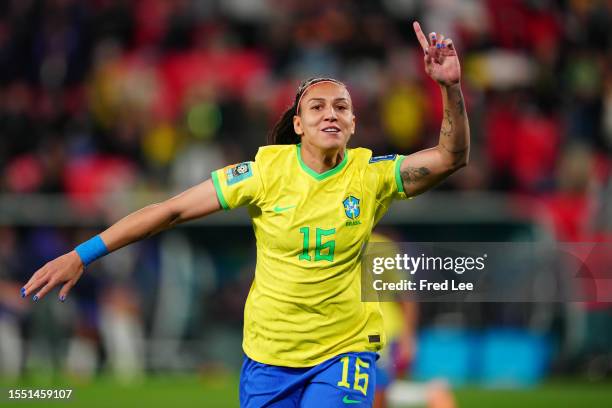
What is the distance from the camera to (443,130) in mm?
6047

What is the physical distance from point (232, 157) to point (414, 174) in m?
8.83

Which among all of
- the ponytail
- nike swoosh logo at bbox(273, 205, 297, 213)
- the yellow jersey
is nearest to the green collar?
the yellow jersey

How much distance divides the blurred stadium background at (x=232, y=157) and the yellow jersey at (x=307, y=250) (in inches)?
241

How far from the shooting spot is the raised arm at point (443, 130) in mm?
5795

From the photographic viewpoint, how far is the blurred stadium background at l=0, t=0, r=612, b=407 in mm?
13820

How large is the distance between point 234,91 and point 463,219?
3.78 meters

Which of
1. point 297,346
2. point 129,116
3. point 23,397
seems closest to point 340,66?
point 129,116

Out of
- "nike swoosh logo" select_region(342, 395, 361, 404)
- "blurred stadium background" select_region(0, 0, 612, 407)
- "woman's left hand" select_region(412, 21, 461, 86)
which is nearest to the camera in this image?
"woman's left hand" select_region(412, 21, 461, 86)

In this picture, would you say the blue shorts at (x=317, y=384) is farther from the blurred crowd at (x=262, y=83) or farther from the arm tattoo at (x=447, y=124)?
the blurred crowd at (x=262, y=83)

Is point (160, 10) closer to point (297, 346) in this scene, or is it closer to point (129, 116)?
point (129, 116)

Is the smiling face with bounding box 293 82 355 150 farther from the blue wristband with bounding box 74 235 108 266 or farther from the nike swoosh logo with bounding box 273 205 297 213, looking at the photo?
the blue wristband with bounding box 74 235 108 266

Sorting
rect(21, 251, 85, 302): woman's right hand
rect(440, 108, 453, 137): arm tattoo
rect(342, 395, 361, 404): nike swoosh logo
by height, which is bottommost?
rect(342, 395, 361, 404): nike swoosh logo

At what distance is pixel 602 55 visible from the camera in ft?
54.1

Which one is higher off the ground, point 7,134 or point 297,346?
point 7,134
